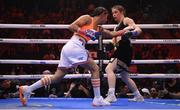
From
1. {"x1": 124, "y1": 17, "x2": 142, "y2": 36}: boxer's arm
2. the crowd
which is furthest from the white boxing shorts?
the crowd

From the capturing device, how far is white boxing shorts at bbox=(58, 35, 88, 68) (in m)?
4.61

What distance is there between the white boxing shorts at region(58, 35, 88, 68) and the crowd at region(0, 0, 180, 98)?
1.62 meters

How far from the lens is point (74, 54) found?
4605mm

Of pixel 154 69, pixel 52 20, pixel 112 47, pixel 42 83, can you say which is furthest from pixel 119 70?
pixel 52 20

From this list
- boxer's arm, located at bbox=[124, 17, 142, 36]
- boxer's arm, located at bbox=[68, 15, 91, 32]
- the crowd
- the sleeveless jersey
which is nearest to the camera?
boxer's arm, located at bbox=[68, 15, 91, 32]

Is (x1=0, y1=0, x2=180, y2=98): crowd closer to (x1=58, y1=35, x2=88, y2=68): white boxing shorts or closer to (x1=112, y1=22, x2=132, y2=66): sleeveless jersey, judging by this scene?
(x1=112, y1=22, x2=132, y2=66): sleeveless jersey

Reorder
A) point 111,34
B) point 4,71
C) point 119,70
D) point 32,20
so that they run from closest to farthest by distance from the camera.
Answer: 1. point 111,34
2. point 119,70
3. point 4,71
4. point 32,20

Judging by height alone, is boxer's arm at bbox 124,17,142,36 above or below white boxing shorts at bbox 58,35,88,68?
above

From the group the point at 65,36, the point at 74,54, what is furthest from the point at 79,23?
the point at 65,36

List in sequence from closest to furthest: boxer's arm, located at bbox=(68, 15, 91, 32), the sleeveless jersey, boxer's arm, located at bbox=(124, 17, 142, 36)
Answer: boxer's arm, located at bbox=(68, 15, 91, 32), boxer's arm, located at bbox=(124, 17, 142, 36), the sleeveless jersey

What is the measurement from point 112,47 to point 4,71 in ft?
11.6

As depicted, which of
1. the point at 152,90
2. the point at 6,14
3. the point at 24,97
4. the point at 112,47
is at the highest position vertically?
the point at 6,14

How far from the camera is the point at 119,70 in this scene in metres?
5.49

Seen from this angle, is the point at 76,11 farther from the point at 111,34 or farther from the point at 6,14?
the point at 111,34
